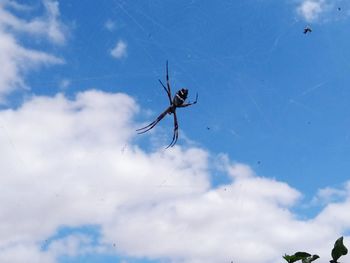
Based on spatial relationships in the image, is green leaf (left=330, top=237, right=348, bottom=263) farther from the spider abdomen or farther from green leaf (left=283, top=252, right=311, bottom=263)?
the spider abdomen

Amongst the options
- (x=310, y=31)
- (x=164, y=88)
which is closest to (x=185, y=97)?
(x=164, y=88)

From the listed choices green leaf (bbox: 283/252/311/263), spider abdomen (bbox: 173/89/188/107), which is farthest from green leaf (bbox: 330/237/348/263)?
spider abdomen (bbox: 173/89/188/107)

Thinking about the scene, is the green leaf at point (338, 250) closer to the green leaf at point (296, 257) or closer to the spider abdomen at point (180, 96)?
the green leaf at point (296, 257)

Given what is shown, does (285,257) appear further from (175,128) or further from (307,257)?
(175,128)

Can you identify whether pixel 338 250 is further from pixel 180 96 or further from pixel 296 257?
pixel 180 96

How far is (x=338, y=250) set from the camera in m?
2.61

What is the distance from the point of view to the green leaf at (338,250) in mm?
2588

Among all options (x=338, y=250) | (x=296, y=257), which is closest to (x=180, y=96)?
(x=296, y=257)

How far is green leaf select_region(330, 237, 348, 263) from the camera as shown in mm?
2588

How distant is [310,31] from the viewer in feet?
44.1

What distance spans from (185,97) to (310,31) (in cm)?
451

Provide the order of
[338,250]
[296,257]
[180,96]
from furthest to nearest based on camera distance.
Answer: [180,96] → [296,257] → [338,250]

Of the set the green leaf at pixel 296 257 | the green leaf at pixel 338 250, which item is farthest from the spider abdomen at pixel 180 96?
the green leaf at pixel 338 250

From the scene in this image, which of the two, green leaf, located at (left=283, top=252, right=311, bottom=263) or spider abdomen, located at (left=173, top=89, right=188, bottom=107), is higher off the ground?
spider abdomen, located at (left=173, top=89, right=188, bottom=107)
